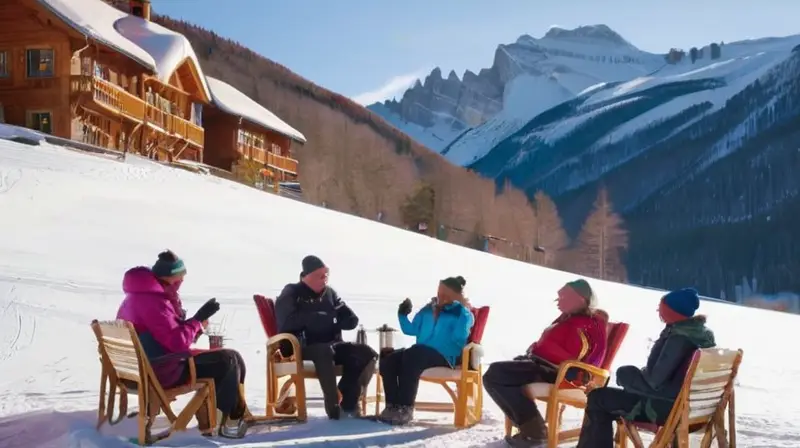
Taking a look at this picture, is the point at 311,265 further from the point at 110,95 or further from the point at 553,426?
the point at 110,95

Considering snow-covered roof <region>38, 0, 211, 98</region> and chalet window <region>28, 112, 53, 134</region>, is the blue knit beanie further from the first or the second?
chalet window <region>28, 112, 53, 134</region>

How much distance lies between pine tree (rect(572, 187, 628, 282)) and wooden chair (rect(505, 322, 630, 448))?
6431 cm

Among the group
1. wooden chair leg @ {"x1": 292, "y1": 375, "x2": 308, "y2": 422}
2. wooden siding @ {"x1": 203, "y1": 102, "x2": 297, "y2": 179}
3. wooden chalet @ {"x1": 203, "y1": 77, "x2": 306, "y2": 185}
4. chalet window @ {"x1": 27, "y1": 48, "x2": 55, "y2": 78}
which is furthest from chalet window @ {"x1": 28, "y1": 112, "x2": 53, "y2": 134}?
wooden chair leg @ {"x1": 292, "y1": 375, "x2": 308, "y2": 422}

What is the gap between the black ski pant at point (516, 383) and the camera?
21.5 feet

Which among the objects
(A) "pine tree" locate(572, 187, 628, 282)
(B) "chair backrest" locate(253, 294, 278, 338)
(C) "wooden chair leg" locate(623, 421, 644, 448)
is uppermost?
(A) "pine tree" locate(572, 187, 628, 282)

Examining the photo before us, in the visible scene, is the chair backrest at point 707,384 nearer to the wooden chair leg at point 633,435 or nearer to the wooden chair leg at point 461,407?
the wooden chair leg at point 633,435

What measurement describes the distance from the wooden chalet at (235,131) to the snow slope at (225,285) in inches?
735

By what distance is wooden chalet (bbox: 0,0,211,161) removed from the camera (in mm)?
29891

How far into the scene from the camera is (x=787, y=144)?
138500 millimetres

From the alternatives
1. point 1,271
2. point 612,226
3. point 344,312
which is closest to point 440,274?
point 1,271

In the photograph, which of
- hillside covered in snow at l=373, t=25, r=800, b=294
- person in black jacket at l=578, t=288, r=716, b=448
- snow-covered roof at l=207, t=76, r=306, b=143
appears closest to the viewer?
person in black jacket at l=578, t=288, r=716, b=448

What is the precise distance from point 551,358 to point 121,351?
296 centimetres

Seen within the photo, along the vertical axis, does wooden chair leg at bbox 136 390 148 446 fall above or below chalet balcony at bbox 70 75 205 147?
below

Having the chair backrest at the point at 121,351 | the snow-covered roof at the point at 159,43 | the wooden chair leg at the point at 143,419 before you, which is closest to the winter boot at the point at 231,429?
the wooden chair leg at the point at 143,419
